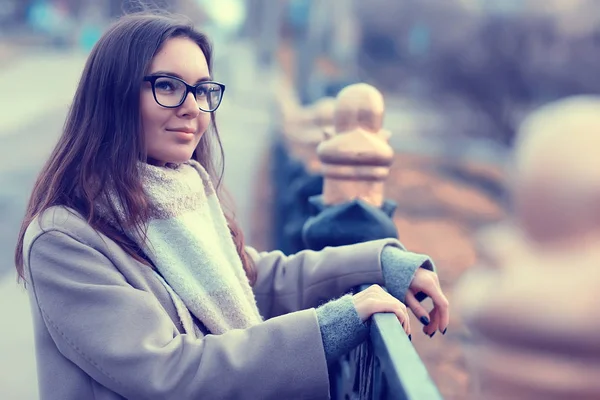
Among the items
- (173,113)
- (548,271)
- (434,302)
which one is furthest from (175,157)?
(548,271)

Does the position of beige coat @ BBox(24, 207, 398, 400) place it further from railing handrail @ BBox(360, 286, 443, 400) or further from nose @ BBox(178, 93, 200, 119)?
nose @ BBox(178, 93, 200, 119)

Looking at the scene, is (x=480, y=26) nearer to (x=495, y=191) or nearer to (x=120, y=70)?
(x=495, y=191)

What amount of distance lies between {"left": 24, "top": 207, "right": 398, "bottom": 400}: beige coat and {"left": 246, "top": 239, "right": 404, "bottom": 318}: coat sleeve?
464mm

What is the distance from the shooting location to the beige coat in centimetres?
174

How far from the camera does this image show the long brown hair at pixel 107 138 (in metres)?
1.97

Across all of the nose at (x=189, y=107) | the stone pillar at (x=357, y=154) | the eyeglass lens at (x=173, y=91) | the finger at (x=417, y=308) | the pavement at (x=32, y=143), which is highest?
the eyeglass lens at (x=173, y=91)

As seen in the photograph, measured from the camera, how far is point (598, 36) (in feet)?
47.9

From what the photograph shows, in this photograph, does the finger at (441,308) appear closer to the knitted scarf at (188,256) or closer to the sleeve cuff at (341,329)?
the sleeve cuff at (341,329)

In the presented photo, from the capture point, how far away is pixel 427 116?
1855 cm

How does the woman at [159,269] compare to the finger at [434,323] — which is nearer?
the woman at [159,269]

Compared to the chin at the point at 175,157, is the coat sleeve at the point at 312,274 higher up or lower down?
lower down

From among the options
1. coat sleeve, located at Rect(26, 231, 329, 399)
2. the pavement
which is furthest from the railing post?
the pavement

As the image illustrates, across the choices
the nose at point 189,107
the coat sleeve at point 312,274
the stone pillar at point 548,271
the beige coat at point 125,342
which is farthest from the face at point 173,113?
the stone pillar at point 548,271

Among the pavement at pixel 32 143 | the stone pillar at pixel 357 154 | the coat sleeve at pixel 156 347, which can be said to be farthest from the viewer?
the pavement at pixel 32 143
